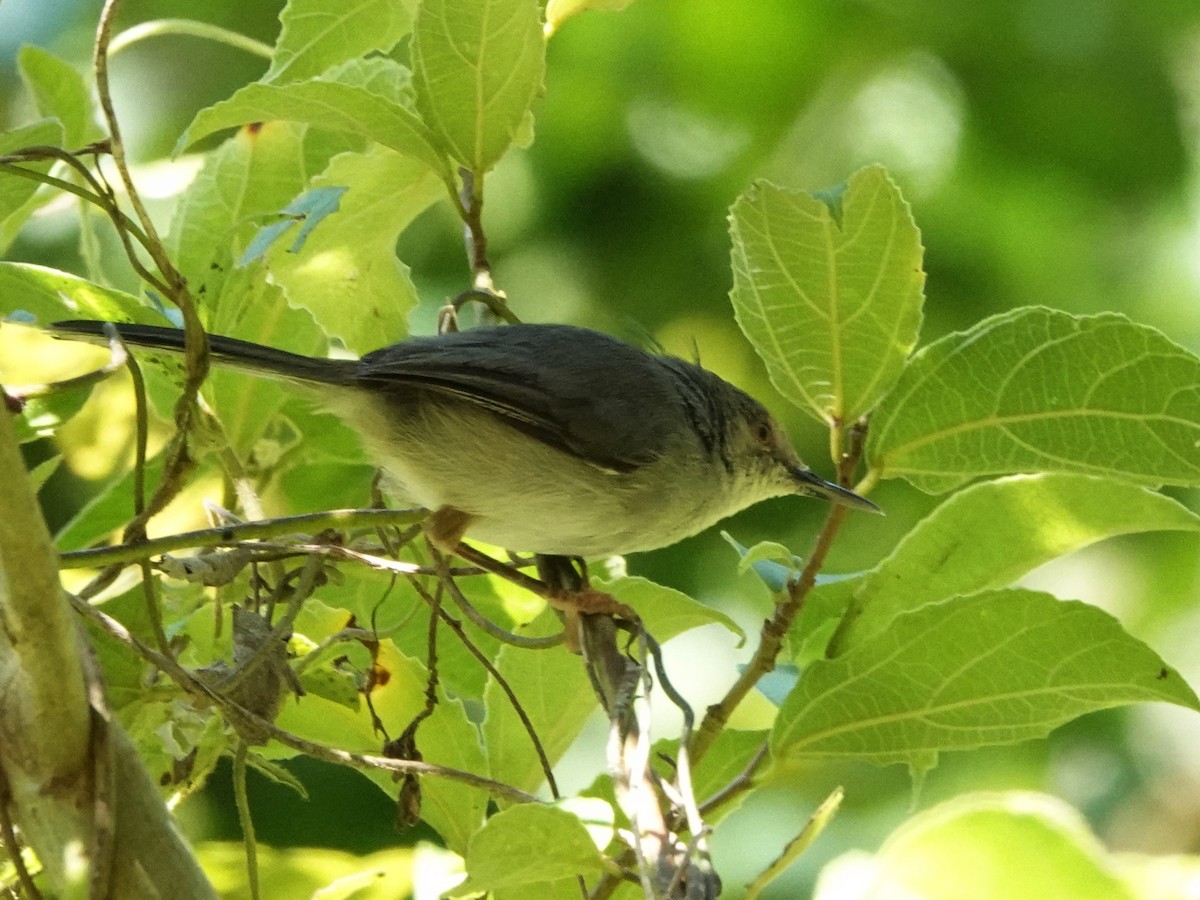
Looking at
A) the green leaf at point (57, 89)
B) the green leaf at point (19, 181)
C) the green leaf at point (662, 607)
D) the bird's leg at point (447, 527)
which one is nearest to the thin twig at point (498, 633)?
the green leaf at point (662, 607)

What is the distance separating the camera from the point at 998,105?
6.54 m

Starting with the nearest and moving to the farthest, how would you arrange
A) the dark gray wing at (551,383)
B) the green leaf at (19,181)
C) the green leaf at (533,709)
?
the green leaf at (19,181), the green leaf at (533,709), the dark gray wing at (551,383)

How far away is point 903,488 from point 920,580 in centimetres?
Answer: 364

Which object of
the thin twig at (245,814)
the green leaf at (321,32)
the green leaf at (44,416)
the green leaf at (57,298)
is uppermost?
the green leaf at (321,32)

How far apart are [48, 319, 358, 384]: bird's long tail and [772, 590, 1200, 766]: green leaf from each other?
1.23 metres

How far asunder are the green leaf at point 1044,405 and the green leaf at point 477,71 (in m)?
0.88

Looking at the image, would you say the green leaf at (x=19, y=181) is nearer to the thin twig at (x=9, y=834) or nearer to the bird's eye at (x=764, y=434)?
the thin twig at (x=9, y=834)

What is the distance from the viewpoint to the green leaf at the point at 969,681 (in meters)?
2.03

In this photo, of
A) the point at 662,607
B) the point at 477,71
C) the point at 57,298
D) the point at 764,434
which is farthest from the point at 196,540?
the point at 764,434

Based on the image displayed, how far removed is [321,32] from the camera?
2.64 metres

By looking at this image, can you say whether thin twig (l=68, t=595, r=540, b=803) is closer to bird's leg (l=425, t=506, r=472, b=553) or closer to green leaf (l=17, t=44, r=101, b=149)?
bird's leg (l=425, t=506, r=472, b=553)

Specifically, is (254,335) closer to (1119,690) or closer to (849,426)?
(849,426)

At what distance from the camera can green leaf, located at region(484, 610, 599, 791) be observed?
8.06ft

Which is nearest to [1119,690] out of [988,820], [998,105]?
[988,820]
